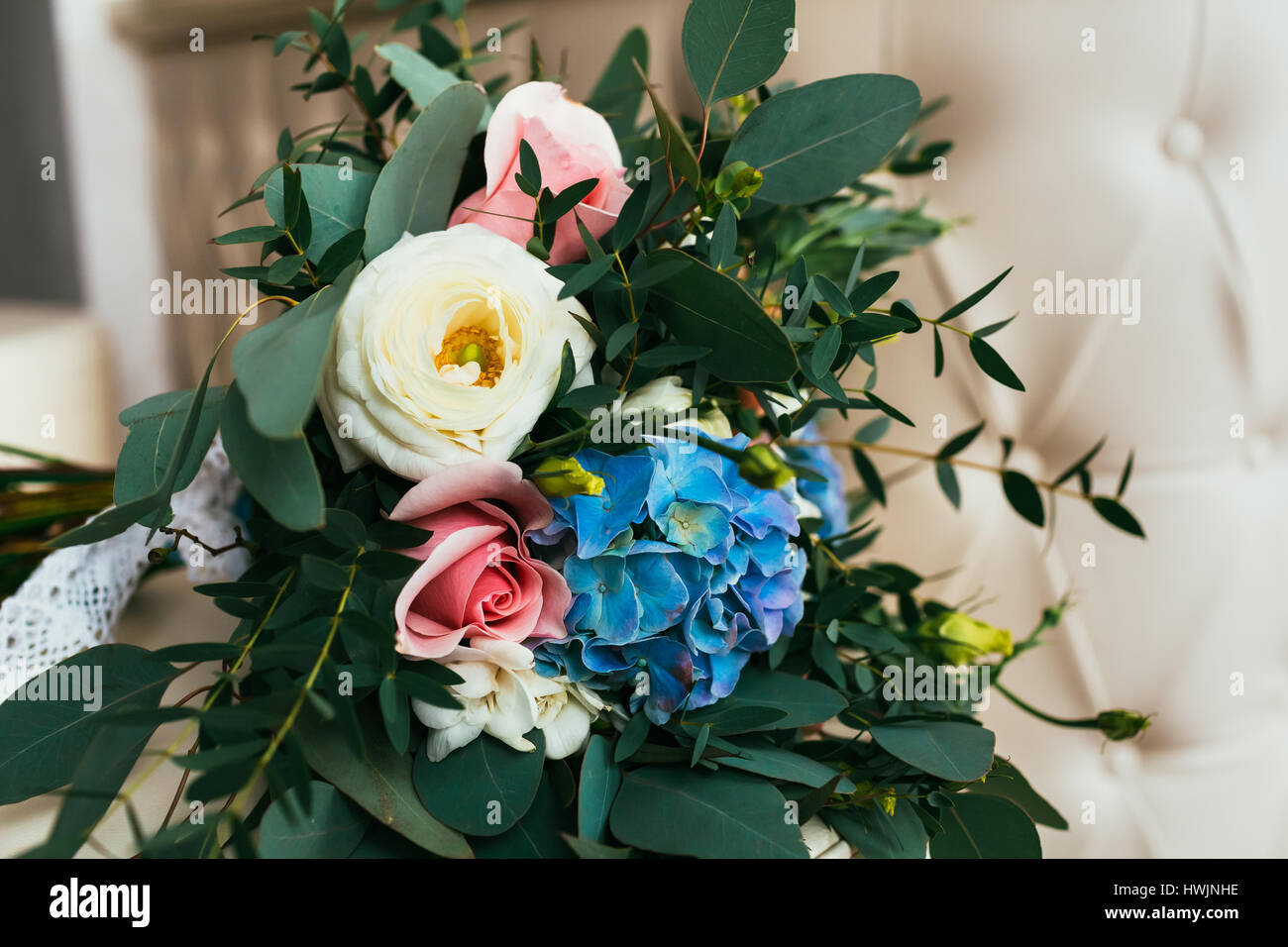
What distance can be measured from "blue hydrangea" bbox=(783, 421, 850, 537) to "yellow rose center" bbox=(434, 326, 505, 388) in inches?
9.0

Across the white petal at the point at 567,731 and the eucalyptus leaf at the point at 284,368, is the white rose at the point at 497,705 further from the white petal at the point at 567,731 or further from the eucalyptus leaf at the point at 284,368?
the eucalyptus leaf at the point at 284,368

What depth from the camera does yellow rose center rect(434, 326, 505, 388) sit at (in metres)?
0.40

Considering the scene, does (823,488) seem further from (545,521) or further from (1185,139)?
(1185,139)

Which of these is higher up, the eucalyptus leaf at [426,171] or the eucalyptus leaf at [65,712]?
the eucalyptus leaf at [426,171]

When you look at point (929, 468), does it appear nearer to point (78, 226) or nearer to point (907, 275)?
point (907, 275)

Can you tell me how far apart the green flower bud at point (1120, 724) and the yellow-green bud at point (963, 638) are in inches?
2.6

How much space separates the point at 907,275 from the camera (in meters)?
0.78

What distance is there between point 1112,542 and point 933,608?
0.95 ft

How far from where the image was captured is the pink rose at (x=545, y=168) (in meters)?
0.42

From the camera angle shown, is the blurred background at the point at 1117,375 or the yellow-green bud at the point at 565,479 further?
the blurred background at the point at 1117,375

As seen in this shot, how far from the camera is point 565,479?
38 centimetres

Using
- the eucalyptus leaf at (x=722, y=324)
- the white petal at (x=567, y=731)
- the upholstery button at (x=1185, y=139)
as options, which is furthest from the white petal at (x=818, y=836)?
the upholstery button at (x=1185, y=139)
